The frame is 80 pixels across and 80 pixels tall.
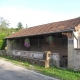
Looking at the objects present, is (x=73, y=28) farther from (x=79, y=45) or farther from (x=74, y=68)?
(x=74, y=68)

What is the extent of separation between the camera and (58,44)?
20938mm

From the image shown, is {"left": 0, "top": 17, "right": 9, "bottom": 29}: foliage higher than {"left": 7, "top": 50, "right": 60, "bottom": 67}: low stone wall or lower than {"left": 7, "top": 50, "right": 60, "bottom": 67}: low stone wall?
higher

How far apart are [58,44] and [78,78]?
381 inches

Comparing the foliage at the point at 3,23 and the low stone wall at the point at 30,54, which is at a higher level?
the foliage at the point at 3,23

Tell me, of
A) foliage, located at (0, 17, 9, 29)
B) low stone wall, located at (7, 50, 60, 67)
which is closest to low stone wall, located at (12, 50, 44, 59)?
low stone wall, located at (7, 50, 60, 67)

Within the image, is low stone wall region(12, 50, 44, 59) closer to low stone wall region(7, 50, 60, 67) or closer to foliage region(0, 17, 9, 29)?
low stone wall region(7, 50, 60, 67)

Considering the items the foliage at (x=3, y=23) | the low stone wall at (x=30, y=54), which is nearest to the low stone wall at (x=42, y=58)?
the low stone wall at (x=30, y=54)

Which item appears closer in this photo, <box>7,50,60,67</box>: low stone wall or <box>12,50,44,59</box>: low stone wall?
<box>7,50,60,67</box>: low stone wall

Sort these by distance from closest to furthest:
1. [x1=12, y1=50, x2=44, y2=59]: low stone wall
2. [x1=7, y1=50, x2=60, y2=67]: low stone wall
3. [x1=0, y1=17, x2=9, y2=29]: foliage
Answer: [x1=7, y1=50, x2=60, y2=67]: low stone wall, [x1=12, y1=50, x2=44, y2=59]: low stone wall, [x1=0, y1=17, x2=9, y2=29]: foliage

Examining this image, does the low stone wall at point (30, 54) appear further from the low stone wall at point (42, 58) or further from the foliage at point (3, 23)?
the foliage at point (3, 23)

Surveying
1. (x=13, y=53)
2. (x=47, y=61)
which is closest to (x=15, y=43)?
(x=13, y=53)

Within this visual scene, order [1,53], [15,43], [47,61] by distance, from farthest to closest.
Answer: [1,53] → [15,43] → [47,61]

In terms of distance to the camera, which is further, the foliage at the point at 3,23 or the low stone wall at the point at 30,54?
the foliage at the point at 3,23

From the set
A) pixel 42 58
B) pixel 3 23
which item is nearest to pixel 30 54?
pixel 42 58
